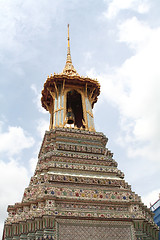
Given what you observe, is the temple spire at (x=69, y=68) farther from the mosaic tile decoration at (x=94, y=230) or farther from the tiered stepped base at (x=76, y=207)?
the mosaic tile decoration at (x=94, y=230)

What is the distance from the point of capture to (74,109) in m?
25.0

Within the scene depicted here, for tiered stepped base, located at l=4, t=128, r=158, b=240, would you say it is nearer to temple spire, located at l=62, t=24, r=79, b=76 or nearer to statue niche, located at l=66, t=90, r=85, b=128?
statue niche, located at l=66, t=90, r=85, b=128

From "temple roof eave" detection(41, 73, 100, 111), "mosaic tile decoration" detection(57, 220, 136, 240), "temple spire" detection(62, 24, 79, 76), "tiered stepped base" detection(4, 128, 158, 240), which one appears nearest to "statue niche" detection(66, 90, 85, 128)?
"temple roof eave" detection(41, 73, 100, 111)

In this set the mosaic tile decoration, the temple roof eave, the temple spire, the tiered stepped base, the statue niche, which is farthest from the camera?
the temple spire

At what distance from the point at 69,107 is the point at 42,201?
43.6 feet

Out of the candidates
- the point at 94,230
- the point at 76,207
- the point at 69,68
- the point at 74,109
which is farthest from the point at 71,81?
the point at 94,230

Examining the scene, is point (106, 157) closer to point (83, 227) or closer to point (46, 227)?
point (83, 227)

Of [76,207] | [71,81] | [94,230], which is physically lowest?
[94,230]

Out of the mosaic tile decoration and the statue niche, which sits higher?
the statue niche

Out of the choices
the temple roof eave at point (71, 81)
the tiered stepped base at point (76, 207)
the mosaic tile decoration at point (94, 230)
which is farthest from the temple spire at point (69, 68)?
the mosaic tile decoration at point (94, 230)

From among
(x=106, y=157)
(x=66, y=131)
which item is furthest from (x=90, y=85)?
(x=106, y=157)

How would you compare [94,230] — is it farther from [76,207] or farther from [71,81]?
[71,81]

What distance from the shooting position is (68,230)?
436 inches

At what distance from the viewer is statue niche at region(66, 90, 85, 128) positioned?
910 inches
